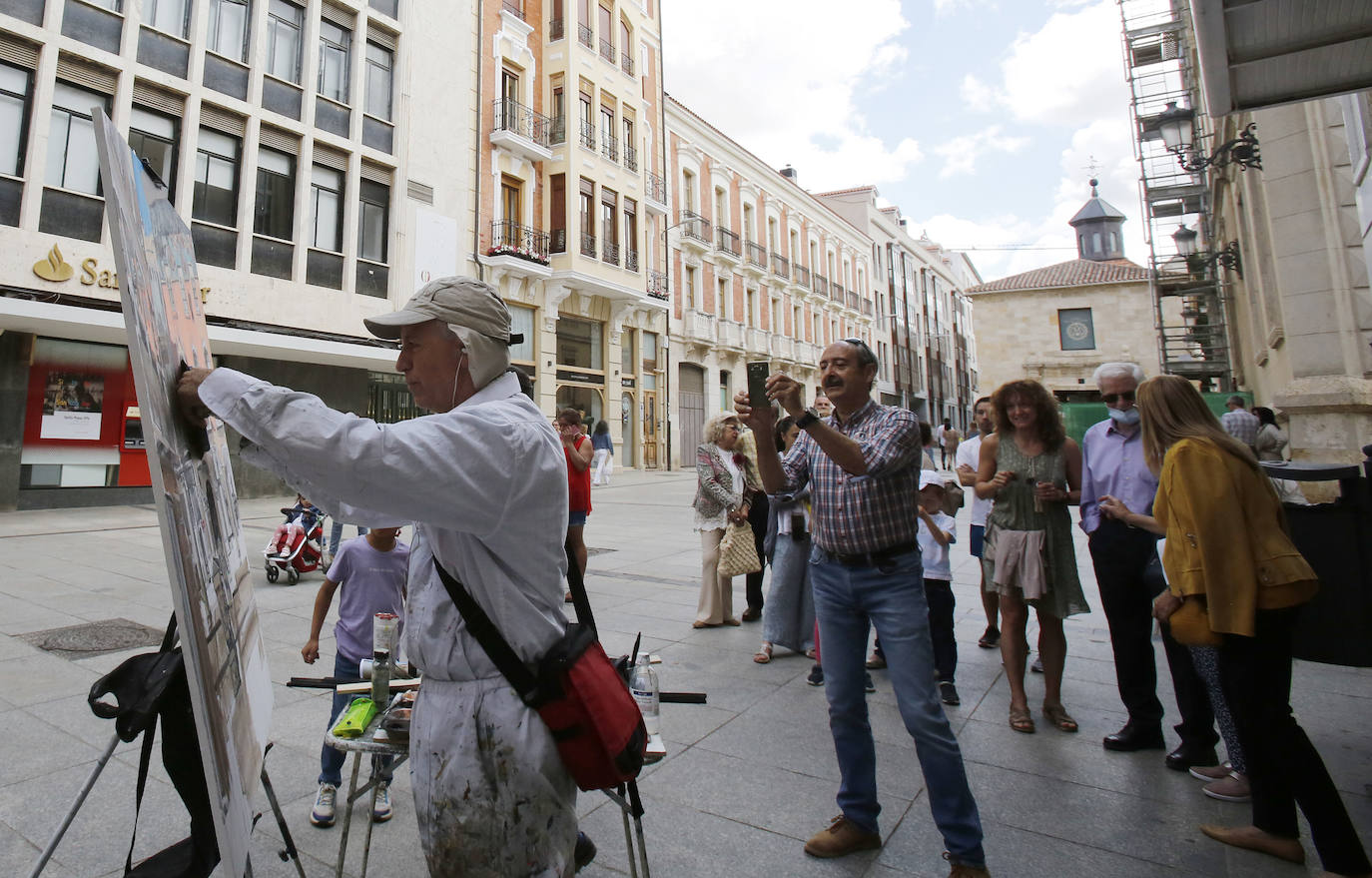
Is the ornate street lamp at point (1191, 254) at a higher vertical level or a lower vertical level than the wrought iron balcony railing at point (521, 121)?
Answer: lower

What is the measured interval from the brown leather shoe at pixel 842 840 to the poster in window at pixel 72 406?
15412mm

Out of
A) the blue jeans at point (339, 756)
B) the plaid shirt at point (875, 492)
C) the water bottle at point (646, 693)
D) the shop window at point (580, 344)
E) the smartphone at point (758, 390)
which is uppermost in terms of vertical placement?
the shop window at point (580, 344)

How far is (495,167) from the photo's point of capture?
64.7 ft

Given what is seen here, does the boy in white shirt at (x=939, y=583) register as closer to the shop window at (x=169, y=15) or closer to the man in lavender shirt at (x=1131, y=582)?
the man in lavender shirt at (x=1131, y=582)

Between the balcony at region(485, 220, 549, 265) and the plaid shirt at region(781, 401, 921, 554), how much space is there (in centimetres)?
1790

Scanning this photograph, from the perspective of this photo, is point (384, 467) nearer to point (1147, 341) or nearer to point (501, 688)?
point (501, 688)

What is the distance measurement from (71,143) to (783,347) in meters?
27.0

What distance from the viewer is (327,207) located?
16.1m

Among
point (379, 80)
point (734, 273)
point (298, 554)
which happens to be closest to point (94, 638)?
point (298, 554)

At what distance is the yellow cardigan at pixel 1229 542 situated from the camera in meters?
2.53

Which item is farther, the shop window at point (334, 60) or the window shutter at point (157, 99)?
the shop window at point (334, 60)

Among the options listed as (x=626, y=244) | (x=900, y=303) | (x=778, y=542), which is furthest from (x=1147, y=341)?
(x=778, y=542)

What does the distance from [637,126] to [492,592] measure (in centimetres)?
2544

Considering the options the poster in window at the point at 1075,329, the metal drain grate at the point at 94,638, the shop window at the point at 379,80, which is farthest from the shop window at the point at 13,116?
the poster in window at the point at 1075,329
